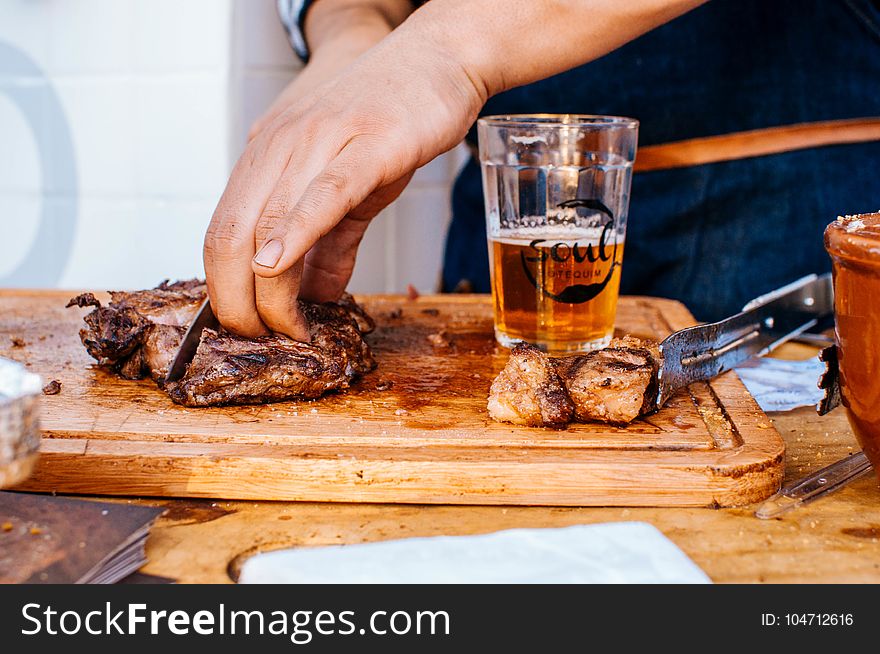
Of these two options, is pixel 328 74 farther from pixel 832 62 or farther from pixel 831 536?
pixel 831 536

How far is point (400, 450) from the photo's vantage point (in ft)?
3.69

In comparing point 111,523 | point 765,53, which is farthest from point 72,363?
point 765,53

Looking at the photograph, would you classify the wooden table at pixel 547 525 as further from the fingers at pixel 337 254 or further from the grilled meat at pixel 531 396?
the fingers at pixel 337 254

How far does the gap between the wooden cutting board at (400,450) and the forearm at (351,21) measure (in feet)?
2.97

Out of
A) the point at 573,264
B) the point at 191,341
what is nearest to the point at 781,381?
the point at 573,264

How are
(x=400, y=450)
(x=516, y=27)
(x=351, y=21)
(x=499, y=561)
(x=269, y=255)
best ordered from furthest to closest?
(x=351, y=21)
(x=516, y=27)
(x=269, y=255)
(x=400, y=450)
(x=499, y=561)

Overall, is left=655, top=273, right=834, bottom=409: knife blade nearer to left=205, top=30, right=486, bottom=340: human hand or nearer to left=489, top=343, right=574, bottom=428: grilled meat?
left=489, top=343, right=574, bottom=428: grilled meat

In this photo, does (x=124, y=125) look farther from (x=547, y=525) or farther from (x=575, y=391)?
(x=547, y=525)

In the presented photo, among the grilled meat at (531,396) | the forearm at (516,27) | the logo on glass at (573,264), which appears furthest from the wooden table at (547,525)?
the forearm at (516,27)

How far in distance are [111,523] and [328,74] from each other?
4.07ft

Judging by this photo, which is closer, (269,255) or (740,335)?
(269,255)

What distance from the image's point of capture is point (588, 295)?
59.7 inches

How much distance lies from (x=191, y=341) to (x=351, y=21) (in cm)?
98

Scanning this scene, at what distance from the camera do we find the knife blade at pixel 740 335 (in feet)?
4.26
